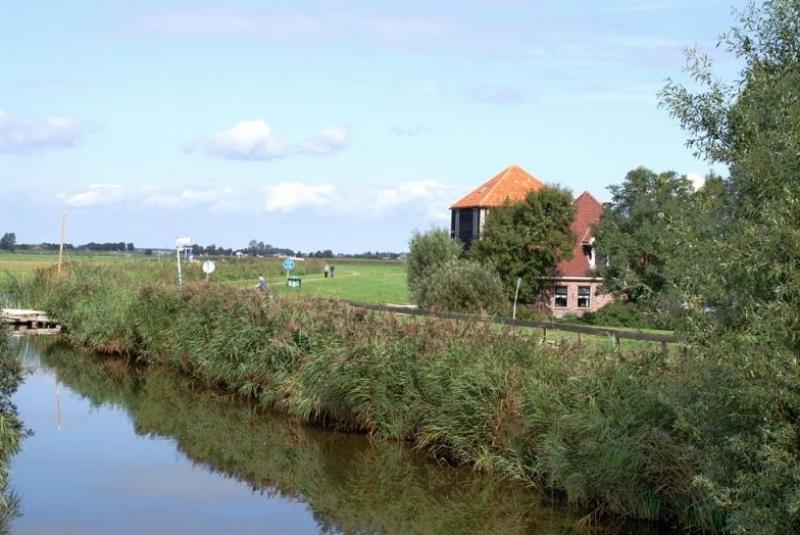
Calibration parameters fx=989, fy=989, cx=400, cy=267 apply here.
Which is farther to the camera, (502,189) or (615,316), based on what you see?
(502,189)

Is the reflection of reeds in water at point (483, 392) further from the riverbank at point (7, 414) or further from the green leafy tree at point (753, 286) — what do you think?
the riverbank at point (7, 414)

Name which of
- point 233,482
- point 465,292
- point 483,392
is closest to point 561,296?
point 465,292

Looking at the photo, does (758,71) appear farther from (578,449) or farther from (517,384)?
(517,384)

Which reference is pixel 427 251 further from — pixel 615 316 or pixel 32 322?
pixel 32 322

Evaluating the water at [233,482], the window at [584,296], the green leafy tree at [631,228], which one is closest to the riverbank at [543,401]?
the water at [233,482]

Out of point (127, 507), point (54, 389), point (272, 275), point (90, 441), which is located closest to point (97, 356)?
point (54, 389)

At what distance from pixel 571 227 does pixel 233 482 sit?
5000 centimetres

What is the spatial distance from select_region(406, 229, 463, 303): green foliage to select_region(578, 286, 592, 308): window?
411 inches

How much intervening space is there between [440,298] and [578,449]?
3142 centimetres

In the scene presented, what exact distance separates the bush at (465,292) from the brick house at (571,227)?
59.0 feet

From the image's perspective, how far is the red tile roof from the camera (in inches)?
2598

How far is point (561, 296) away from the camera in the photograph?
6644cm

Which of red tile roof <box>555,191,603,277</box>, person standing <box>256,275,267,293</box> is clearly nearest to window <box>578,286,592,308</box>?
red tile roof <box>555,191,603,277</box>

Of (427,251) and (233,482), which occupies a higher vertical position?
(427,251)
